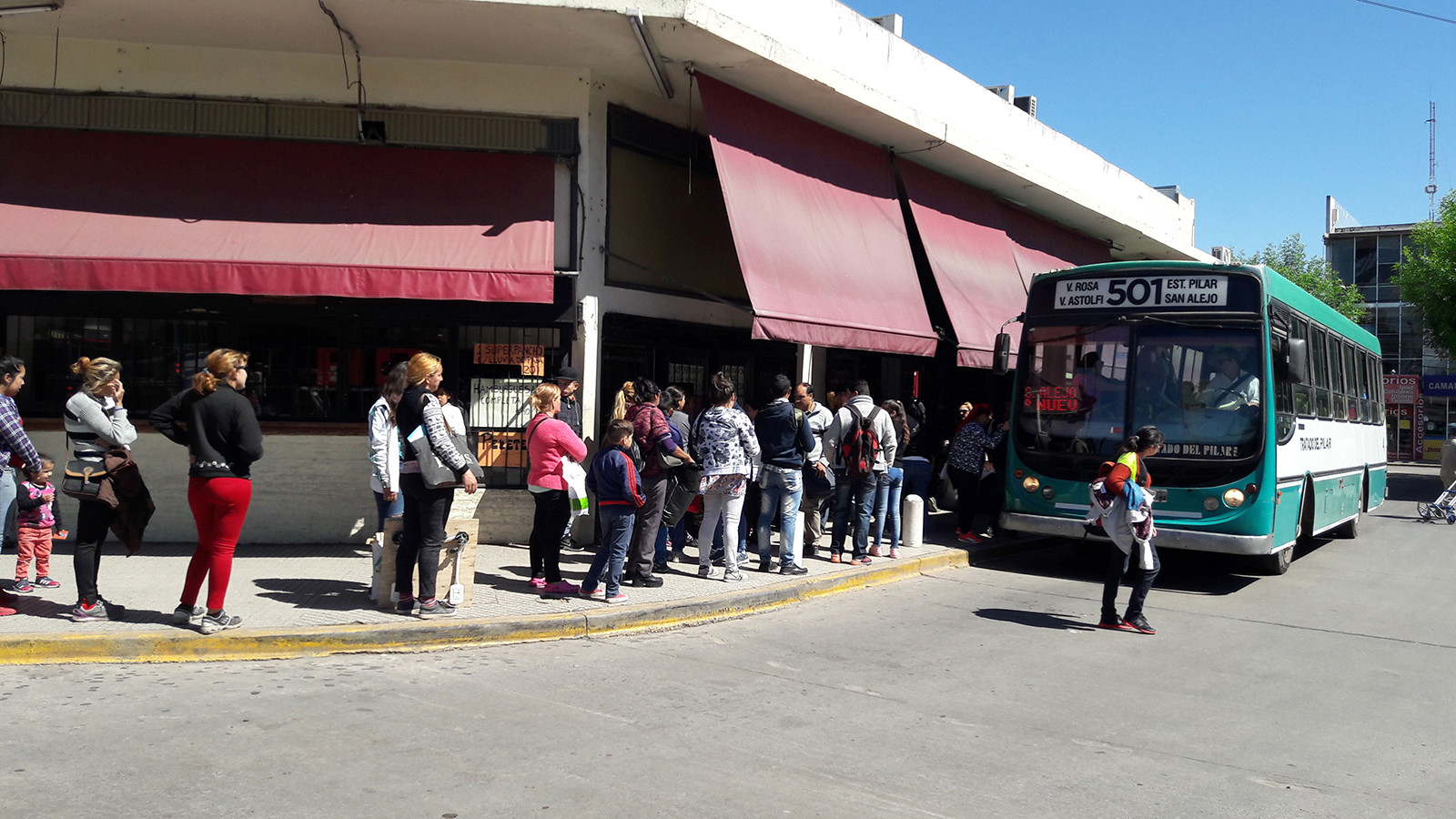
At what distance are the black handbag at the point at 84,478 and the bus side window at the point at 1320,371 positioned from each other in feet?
37.7

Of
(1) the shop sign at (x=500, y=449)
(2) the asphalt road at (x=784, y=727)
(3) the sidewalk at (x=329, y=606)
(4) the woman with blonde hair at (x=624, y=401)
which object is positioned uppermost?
(4) the woman with blonde hair at (x=624, y=401)

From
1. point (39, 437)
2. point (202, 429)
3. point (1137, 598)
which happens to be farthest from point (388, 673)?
point (39, 437)

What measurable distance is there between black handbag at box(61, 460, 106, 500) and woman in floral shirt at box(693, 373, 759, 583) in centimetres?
443

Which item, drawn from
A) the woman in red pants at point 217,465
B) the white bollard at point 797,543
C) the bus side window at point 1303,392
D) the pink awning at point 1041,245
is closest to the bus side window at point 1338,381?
the bus side window at point 1303,392

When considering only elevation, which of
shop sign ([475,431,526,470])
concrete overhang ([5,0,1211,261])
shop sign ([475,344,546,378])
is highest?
concrete overhang ([5,0,1211,261])

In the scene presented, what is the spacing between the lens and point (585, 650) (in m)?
7.02

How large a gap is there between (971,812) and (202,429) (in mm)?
5008

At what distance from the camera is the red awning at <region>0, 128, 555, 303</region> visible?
9227 mm

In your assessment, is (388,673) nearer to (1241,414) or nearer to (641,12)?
(641,12)

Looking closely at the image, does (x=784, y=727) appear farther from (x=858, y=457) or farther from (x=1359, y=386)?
(x=1359, y=386)

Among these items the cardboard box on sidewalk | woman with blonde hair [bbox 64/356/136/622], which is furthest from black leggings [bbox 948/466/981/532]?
woman with blonde hair [bbox 64/356/136/622]

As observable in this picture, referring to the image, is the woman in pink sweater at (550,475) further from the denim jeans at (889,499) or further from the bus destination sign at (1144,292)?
the bus destination sign at (1144,292)

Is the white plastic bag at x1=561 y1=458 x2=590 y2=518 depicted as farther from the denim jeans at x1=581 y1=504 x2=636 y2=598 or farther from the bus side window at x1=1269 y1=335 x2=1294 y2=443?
the bus side window at x1=1269 y1=335 x2=1294 y2=443

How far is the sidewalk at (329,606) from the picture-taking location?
21.2 ft
